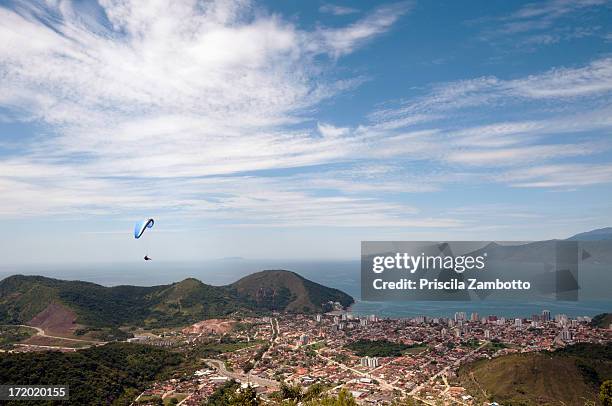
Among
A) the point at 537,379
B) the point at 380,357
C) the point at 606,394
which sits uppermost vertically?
the point at 606,394

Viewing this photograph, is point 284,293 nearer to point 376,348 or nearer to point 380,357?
point 376,348

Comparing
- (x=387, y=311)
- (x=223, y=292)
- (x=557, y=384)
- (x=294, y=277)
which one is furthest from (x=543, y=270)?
(x=557, y=384)

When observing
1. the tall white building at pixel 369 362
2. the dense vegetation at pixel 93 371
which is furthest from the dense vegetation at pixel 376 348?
the dense vegetation at pixel 93 371

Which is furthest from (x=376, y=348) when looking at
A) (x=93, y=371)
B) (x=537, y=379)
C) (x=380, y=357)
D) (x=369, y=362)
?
(x=93, y=371)

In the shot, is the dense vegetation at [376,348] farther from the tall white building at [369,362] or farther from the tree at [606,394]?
the tree at [606,394]

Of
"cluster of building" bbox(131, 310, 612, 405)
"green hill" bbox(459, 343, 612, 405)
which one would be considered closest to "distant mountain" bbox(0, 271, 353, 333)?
"cluster of building" bbox(131, 310, 612, 405)

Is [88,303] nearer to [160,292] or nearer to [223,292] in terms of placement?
[160,292]

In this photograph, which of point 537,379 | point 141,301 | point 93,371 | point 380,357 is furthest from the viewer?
point 141,301
